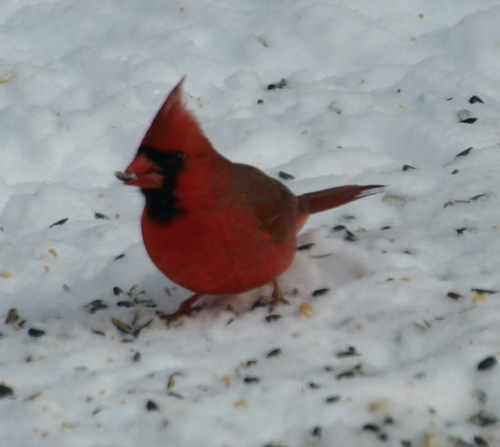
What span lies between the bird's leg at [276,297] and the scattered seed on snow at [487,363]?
0.72m

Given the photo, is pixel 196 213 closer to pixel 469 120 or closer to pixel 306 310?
pixel 306 310

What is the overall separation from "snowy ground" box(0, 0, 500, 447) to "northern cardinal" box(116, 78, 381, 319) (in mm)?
213

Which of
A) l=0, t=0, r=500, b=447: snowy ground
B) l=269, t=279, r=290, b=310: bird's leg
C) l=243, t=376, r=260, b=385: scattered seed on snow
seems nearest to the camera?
l=0, t=0, r=500, b=447: snowy ground

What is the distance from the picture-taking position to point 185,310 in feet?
9.70

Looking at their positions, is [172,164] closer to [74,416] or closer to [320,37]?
[74,416]

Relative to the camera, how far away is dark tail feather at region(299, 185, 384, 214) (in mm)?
3227

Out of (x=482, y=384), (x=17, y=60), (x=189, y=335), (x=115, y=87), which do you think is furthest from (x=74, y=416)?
(x=17, y=60)

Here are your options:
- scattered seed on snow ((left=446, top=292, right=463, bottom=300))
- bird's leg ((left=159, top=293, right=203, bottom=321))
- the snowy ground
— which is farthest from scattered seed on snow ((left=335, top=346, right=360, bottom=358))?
bird's leg ((left=159, top=293, right=203, bottom=321))

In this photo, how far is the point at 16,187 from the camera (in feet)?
12.2

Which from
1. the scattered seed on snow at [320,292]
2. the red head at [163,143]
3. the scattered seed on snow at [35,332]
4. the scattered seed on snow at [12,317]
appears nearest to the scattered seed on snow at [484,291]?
the scattered seed on snow at [320,292]

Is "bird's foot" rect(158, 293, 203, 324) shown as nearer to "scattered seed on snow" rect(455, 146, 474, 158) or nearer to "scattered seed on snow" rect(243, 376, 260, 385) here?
"scattered seed on snow" rect(243, 376, 260, 385)

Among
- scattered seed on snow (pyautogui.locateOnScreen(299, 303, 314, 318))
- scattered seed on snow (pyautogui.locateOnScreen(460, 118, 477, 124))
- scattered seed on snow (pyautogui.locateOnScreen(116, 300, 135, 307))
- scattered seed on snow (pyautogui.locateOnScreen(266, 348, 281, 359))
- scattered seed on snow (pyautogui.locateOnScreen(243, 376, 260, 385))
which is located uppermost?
scattered seed on snow (pyautogui.locateOnScreen(243, 376, 260, 385))

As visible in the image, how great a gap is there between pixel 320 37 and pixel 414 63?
459 millimetres

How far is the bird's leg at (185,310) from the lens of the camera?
2938mm
